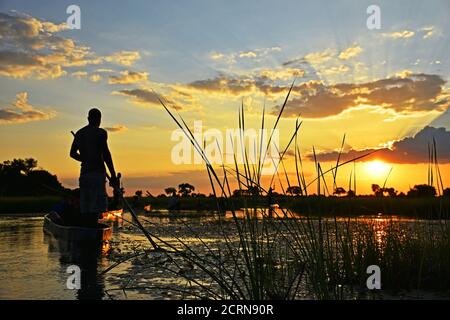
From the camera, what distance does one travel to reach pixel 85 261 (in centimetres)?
859

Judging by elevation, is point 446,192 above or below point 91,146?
below

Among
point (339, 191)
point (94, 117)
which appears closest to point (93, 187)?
point (94, 117)

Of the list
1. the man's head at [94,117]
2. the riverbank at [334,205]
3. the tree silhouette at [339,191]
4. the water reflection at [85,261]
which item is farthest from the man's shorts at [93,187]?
the tree silhouette at [339,191]

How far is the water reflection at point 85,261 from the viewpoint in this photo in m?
5.74

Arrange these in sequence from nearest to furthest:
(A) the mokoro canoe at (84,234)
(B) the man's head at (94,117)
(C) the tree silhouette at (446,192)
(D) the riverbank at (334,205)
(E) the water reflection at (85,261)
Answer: (D) the riverbank at (334,205) → (E) the water reflection at (85,261) → (C) the tree silhouette at (446,192) → (B) the man's head at (94,117) → (A) the mokoro canoe at (84,234)

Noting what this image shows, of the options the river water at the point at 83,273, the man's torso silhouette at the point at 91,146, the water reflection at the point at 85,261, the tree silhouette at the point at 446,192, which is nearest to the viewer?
the river water at the point at 83,273

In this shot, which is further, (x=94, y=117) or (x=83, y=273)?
(x=94, y=117)

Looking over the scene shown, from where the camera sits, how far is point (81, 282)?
6.45 m

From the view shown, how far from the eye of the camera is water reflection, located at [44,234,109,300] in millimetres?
5742

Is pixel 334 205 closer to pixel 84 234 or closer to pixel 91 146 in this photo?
pixel 91 146

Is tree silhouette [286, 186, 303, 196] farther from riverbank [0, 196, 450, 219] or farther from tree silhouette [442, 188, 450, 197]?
tree silhouette [442, 188, 450, 197]

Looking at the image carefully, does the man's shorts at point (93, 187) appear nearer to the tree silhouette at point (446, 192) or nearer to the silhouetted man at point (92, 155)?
the silhouetted man at point (92, 155)

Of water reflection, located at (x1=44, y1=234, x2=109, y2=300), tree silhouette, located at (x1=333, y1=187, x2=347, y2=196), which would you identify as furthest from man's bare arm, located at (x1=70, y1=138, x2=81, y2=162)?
tree silhouette, located at (x1=333, y1=187, x2=347, y2=196)
